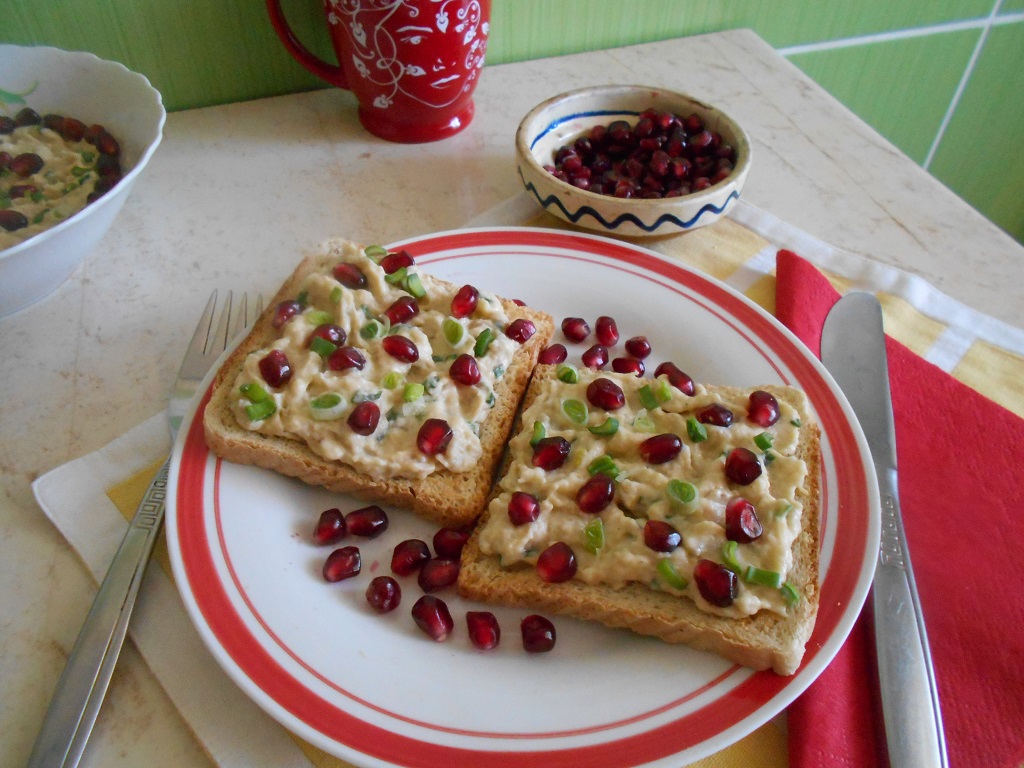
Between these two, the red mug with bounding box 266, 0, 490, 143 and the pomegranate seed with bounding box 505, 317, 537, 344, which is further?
the red mug with bounding box 266, 0, 490, 143

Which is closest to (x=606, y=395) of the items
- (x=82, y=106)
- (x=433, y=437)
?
(x=433, y=437)

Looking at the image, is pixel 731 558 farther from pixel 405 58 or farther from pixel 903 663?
pixel 405 58

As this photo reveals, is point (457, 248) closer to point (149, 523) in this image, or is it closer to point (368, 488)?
point (368, 488)

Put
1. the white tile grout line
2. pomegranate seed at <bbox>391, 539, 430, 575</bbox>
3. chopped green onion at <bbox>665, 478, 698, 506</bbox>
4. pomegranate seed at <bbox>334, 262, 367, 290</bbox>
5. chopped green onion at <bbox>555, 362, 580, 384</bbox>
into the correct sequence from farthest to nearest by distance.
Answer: the white tile grout line, pomegranate seed at <bbox>334, 262, 367, 290</bbox>, chopped green onion at <bbox>555, 362, 580, 384</bbox>, pomegranate seed at <bbox>391, 539, 430, 575</bbox>, chopped green onion at <bbox>665, 478, 698, 506</bbox>

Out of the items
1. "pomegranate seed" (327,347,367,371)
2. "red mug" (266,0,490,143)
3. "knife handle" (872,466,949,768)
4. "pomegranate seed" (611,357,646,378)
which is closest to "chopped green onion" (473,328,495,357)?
"pomegranate seed" (327,347,367,371)

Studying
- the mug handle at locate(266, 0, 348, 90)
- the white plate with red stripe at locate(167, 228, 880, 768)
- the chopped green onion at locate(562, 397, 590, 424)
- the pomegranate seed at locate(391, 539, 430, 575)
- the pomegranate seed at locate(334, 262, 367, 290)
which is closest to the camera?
the white plate with red stripe at locate(167, 228, 880, 768)

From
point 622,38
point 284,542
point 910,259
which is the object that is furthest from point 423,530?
point 622,38

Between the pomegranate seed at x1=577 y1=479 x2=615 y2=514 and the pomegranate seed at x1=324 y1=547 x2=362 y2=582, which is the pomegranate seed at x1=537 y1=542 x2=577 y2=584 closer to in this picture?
the pomegranate seed at x1=577 y1=479 x2=615 y2=514

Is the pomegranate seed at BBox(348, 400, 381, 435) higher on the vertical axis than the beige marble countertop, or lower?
higher
